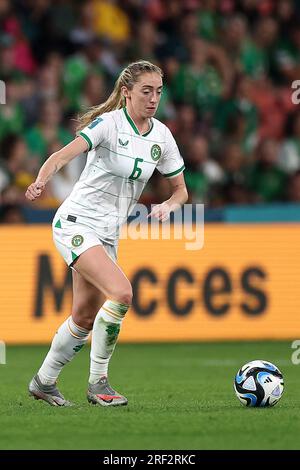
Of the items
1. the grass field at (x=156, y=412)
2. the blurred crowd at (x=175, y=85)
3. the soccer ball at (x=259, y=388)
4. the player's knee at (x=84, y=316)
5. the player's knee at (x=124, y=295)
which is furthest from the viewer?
the blurred crowd at (x=175, y=85)

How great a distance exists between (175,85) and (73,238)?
8784 millimetres

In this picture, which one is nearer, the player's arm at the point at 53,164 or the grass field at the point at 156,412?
the grass field at the point at 156,412

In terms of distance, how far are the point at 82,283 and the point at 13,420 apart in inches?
42.7

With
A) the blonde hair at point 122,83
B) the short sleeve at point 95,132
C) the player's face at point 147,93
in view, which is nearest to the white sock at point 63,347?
the short sleeve at point 95,132

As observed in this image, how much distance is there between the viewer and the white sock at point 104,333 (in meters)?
7.57

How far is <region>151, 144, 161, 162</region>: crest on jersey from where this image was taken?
789cm


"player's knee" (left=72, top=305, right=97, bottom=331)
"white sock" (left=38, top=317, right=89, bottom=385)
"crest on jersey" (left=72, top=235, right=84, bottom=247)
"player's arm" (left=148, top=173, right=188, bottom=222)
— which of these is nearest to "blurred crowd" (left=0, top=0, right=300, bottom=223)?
"player's arm" (left=148, top=173, right=188, bottom=222)

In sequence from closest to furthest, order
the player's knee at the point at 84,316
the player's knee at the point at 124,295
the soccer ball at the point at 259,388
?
the player's knee at the point at 124,295 < the soccer ball at the point at 259,388 < the player's knee at the point at 84,316

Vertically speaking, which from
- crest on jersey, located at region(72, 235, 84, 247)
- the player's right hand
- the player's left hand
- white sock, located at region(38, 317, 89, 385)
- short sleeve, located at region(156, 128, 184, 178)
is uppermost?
short sleeve, located at region(156, 128, 184, 178)

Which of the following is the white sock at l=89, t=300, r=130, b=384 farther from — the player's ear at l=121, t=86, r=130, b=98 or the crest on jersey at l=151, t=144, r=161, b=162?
the player's ear at l=121, t=86, r=130, b=98

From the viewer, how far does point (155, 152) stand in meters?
7.91

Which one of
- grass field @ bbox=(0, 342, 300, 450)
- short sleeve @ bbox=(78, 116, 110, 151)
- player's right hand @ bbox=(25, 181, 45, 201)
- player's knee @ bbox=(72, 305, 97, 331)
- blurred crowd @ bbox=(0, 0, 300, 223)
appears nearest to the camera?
grass field @ bbox=(0, 342, 300, 450)

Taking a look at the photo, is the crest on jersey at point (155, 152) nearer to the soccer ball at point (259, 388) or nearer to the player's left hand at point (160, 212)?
the player's left hand at point (160, 212)
